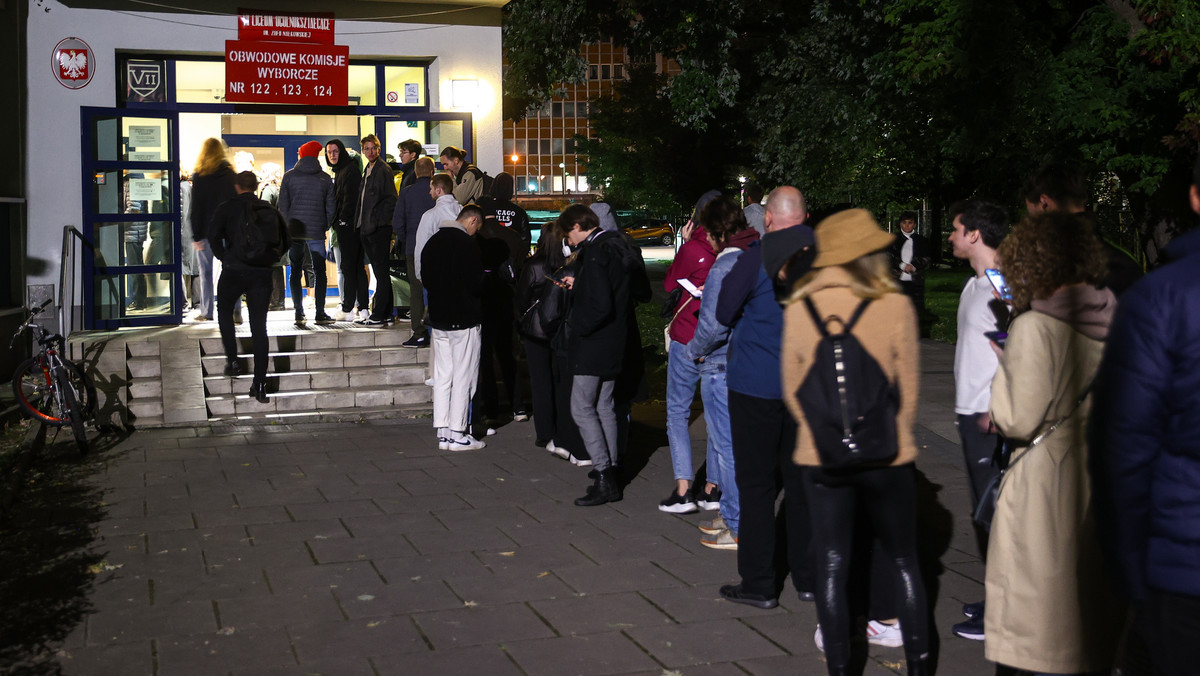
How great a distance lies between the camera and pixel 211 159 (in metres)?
12.2

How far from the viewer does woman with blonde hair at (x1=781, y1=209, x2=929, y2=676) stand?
4.14 metres

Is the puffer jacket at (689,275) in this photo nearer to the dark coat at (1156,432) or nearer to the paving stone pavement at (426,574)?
the paving stone pavement at (426,574)

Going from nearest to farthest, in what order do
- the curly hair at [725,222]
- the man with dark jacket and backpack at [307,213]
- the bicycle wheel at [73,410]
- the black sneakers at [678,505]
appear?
1. the curly hair at [725,222]
2. the black sneakers at [678,505]
3. the bicycle wheel at [73,410]
4. the man with dark jacket and backpack at [307,213]

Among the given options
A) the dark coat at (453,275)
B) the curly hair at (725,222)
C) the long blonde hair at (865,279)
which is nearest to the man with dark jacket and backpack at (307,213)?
the dark coat at (453,275)

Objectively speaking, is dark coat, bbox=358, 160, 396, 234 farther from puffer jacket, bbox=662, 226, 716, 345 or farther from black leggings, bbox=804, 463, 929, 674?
black leggings, bbox=804, 463, 929, 674

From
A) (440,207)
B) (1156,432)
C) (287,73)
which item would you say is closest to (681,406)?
(440,207)

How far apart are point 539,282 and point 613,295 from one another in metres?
1.73

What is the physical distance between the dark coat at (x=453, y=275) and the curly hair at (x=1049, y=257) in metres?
5.44

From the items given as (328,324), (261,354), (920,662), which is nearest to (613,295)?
(920,662)

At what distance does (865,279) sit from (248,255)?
7.50m

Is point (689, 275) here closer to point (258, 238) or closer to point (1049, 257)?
point (1049, 257)

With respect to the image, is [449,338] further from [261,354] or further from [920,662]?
[920,662]

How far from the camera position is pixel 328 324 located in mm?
12750

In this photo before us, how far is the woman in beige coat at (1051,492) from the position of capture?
13.1ft
